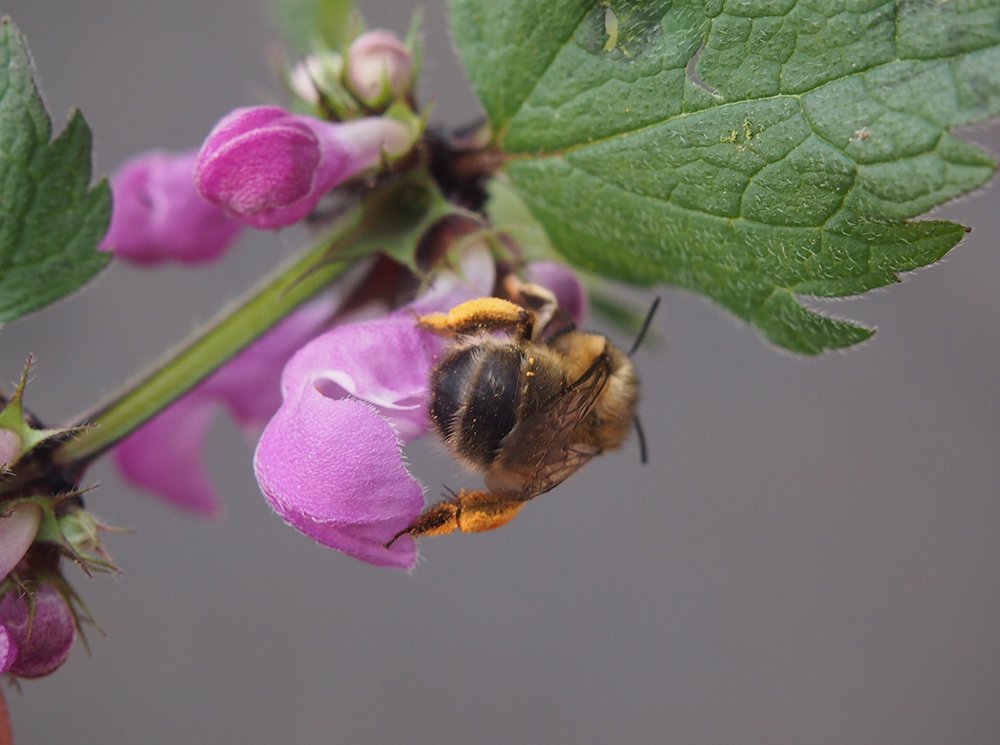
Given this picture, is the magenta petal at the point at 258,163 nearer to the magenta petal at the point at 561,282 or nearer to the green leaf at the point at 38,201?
the green leaf at the point at 38,201

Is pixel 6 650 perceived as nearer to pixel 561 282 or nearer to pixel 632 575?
pixel 561 282

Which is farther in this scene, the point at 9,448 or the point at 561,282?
the point at 561,282

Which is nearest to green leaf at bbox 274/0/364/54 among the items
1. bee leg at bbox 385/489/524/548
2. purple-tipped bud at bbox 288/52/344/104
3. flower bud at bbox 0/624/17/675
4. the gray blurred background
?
purple-tipped bud at bbox 288/52/344/104

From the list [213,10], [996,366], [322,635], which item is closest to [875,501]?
[996,366]

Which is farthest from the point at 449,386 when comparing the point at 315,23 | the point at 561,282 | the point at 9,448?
the point at 315,23

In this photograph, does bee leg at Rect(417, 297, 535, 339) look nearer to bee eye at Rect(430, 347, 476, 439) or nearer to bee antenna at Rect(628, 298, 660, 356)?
bee eye at Rect(430, 347, 476, 439)

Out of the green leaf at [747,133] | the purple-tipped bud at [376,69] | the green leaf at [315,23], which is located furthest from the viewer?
the green leaf at [315,23]

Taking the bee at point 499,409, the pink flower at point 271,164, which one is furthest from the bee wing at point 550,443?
the pink flower at point 271,164
